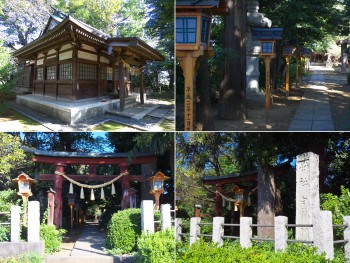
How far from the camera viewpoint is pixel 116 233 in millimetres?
4520

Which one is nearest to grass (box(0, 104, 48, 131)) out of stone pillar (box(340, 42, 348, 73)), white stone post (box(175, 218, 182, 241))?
white stone post (box(175, 218, 182, 241))

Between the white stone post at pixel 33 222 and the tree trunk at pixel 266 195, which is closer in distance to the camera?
the white stone post at pixel 33 222

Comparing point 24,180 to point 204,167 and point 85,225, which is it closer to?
point 85,225

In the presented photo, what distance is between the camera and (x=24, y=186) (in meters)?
4.62

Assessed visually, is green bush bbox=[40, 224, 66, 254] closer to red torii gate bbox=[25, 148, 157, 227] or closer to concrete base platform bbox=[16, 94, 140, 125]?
red torii gate bbox=[25, 148, 157, 227]

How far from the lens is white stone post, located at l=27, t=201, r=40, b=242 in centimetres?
448

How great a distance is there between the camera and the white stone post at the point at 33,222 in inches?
177

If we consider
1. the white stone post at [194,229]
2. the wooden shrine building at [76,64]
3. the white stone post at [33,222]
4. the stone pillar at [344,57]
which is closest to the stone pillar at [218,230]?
the white stone post at [194,229]

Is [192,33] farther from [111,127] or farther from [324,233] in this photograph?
[324,233]

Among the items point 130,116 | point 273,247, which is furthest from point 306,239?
point 130,116

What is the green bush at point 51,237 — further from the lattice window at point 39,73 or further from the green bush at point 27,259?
the lattice window at point 39,73

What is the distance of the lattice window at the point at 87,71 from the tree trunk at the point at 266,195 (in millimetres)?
2419

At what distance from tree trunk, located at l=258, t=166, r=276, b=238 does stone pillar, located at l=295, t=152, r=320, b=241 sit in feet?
3.42

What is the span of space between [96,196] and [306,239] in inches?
131
